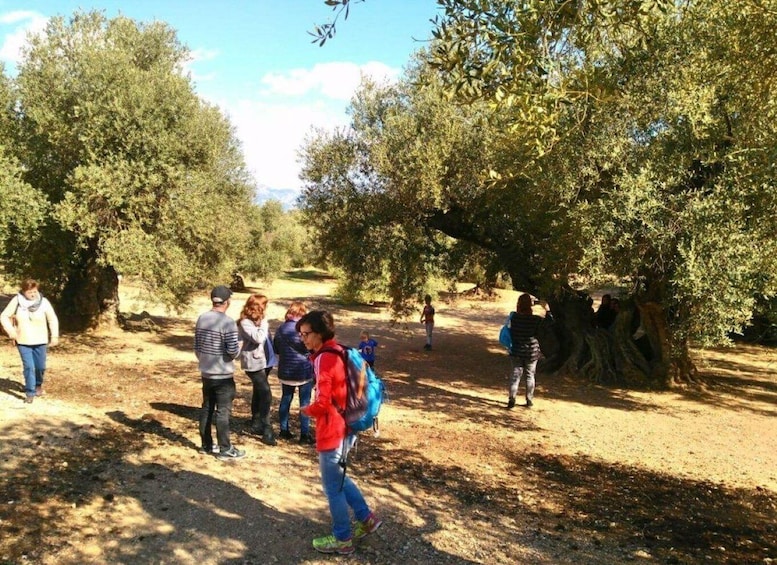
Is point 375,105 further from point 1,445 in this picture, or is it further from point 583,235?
point 1,445

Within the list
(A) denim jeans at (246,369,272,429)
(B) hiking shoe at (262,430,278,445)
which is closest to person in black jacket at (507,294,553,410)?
(A) denim jeans at (246,369,272,429)

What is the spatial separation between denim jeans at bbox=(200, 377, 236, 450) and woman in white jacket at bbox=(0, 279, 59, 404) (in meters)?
3.02

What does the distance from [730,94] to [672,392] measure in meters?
6.61

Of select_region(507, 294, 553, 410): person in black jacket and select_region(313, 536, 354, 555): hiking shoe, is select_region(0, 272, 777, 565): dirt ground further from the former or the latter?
select_region(507, 294, 553, 410): person in black jacket

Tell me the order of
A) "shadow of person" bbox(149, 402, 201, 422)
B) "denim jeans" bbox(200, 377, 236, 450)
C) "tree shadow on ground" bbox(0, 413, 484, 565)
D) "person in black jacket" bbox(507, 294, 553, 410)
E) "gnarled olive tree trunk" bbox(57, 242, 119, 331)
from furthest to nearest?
"gnarled olive tree trunk" bbox(57, 242, 119, 331) < "person in black jacket" bbox(507, 294, 553, 410) < "shadow of person" bbox(149, 402, 201, 422) < "denim jeans" bbox(200, 377, 236, 450) < "tree shadow on ground" bbox(0, 413, 484, 565)

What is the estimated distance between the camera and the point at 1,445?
6625 mm

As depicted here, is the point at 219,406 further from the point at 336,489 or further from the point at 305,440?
the point at 336,489

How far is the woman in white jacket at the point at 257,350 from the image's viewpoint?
740cm

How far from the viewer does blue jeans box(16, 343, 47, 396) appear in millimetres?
8375

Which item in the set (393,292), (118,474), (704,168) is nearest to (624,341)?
(704,168)

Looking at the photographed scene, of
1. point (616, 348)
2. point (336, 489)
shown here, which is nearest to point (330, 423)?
point (336, 489)

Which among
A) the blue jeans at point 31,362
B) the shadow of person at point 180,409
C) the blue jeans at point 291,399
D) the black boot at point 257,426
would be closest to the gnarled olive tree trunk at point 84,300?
the blue jeans at point 31,362

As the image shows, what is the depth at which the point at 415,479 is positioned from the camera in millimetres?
6785

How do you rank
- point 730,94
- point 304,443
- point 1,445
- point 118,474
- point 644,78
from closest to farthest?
point 118,474
point 1,445
point 304,443
point 730,94
point 644,78
